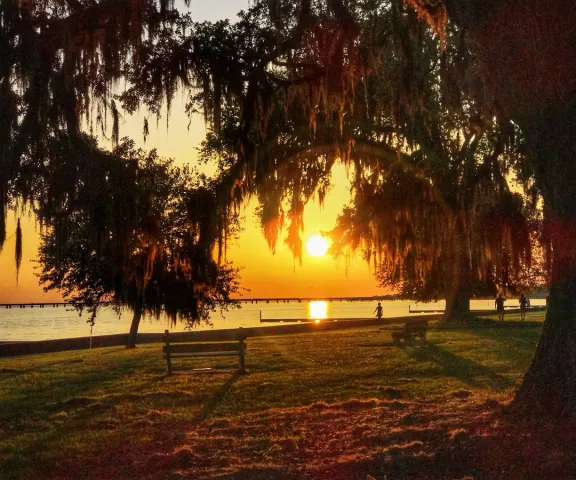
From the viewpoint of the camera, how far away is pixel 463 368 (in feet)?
51.6

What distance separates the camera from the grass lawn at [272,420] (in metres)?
7.52

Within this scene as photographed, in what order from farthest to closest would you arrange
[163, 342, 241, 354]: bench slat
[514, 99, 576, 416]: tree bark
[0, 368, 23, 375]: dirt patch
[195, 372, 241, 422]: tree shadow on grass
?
[0, 368, 23, 375]: dirt patch, [163, 342, 241, 354]: bench slat, [195, 372, 241, 422]: tree shadow on grass, [514, 99, 576, 416]: tree bark

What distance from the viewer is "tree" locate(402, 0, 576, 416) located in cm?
860

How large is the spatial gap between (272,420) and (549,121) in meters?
5.48

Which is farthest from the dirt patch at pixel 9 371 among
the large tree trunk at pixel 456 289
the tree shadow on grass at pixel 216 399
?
the large tree trunk at pixel 456 289

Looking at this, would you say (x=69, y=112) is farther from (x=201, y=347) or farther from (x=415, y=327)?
(x=415, y=327)

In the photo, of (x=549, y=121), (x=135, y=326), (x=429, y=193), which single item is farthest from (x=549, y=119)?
(x=135, y=326)

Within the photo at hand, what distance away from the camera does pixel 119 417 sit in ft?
36.2

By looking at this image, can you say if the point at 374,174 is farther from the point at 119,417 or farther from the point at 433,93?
the point at 119,417

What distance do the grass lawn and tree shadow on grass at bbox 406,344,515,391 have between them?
0.04 metres

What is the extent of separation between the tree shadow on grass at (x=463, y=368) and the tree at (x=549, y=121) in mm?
3674

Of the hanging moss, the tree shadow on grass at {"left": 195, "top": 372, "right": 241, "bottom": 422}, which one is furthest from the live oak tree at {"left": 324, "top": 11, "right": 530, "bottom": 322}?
the hanging moss

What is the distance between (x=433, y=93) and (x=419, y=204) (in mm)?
5285

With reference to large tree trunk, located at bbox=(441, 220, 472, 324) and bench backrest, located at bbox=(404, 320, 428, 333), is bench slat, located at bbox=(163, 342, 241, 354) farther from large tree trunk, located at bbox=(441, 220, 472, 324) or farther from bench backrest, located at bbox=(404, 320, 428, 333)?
large tree trunk, located at bbox=(441, 220, 472, 324)
